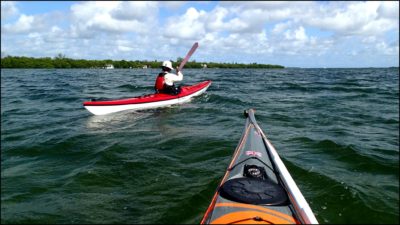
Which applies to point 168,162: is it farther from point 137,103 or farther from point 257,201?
point 137,103

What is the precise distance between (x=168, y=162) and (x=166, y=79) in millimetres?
7498

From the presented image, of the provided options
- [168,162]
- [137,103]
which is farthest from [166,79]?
[168,162]

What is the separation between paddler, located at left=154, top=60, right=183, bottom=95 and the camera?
14.4 metres

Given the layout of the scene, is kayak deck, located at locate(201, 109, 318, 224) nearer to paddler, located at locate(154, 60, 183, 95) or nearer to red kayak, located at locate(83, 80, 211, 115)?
red kayak, located at locate(83, 80, 211, 115)

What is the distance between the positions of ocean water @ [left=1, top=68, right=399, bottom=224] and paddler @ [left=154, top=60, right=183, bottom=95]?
4.12ft

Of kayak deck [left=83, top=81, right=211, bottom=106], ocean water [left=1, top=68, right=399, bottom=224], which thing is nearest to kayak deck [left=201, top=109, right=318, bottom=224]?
ocean water [left=1, top=68, right=399, bottom=224]

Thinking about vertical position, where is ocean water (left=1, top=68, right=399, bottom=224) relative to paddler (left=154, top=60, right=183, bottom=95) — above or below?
below

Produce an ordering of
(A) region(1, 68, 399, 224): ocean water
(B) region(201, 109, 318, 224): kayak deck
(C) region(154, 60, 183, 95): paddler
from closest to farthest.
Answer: (B) region(201, 109, 318, 224): kayak deck < (A) region(1, 68, 399, 224): ocean water < (C) region(154, 60, 183, 95): paddler

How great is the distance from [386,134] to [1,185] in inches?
387

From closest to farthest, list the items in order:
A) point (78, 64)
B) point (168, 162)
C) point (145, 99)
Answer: point (168, 162)
point (145, 99)
point (78, 64)

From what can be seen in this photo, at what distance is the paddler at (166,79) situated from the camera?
47.3 ft

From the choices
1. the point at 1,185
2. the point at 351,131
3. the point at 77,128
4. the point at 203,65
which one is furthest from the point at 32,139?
the point at 203,65

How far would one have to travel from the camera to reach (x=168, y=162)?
7652 millimetres

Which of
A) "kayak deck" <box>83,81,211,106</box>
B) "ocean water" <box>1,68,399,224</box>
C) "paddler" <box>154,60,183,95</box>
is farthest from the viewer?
"paddler" <box>154,60,183,95</box>
